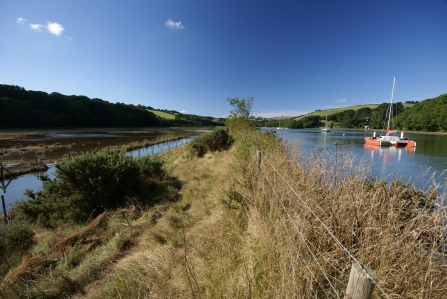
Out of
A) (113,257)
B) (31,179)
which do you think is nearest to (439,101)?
(113,257)

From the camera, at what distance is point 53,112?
7575 cm

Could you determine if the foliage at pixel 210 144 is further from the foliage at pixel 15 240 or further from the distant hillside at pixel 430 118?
the distant hillside at pixel 430 118

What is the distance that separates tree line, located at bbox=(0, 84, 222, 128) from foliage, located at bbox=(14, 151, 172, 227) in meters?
81.9

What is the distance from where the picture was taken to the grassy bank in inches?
70.7

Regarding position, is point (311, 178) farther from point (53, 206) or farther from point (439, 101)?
point (439, 101)

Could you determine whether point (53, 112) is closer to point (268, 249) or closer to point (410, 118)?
point (268, 249)

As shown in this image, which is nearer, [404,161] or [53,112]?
[404,161]

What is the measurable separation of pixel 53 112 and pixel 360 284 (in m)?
103

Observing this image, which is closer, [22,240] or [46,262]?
[46,262]

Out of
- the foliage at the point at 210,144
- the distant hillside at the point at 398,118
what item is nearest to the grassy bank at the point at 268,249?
the foliage at the point at 210,144

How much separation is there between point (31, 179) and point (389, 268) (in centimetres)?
2390

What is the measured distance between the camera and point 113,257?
148 inches

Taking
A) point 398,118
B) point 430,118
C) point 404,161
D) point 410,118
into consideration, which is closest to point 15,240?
point 404,161

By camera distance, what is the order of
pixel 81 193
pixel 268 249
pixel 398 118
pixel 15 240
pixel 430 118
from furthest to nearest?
pixel 398 118, pixel 430 118, pixel 81 193, pixel 15 240, pixel 268 249
